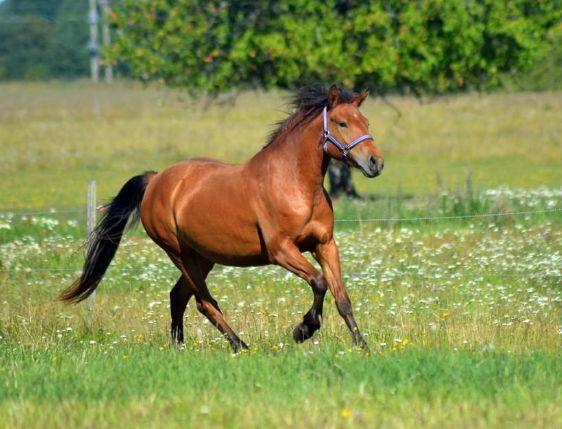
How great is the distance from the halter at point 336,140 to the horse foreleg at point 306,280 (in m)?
0.82

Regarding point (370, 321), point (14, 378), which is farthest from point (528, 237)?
point (14, 378)

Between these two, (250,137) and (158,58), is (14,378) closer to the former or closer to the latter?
(158,58)

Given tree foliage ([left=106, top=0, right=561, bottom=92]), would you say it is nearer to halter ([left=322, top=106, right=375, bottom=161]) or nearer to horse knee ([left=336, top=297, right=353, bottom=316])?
halter ([left=322, top=106, right=375, bottom=161])

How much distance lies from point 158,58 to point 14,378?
50.1 ft

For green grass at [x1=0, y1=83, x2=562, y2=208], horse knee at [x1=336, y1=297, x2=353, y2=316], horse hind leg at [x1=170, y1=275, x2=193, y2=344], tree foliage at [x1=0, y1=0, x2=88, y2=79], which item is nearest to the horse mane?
horse knee at [x1=336, y1=297, x2=353, y2=316]

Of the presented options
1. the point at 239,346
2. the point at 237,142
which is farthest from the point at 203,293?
the point at 237,142

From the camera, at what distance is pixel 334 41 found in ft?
67.9

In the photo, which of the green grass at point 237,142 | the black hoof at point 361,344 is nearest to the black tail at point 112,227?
the black hoof at point 361,344

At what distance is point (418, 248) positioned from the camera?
1386cm

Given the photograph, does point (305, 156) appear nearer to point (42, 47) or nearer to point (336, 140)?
point (336, 140)

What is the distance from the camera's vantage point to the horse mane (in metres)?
9.26

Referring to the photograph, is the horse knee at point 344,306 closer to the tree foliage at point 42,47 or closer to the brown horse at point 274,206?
the brown horse at point 274,206

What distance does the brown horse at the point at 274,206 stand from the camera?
8.88m

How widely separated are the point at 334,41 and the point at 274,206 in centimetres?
1205
